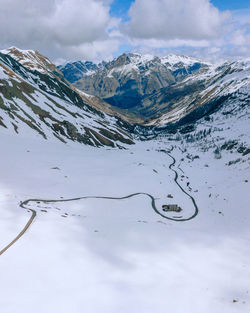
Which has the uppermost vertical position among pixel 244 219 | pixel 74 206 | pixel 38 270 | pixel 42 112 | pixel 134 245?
pixel 42 112

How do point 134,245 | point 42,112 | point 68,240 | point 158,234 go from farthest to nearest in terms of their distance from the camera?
point 42,112, point 158,234, point 134,245, point 68,240

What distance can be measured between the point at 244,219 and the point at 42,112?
4236 inches

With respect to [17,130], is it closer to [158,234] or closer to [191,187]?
[191,187]

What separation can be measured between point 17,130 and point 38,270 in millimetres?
82783

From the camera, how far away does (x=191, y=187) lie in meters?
80.8

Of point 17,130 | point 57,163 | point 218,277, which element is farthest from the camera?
point 17,130

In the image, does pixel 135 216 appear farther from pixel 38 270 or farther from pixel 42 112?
pixel 42 112

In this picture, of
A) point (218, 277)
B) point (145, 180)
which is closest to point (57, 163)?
point (145, 180)

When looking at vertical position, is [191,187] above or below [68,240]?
above

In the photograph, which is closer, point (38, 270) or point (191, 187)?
point (38, 270)

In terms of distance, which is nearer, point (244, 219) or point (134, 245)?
point (134, 245)

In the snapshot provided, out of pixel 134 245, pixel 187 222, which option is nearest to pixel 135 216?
pixel 187 222

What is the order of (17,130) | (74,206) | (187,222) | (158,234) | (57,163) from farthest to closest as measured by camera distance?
(17,130), (57,163), (187,222), (74,206), (158,234)

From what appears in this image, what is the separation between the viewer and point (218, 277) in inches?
835
